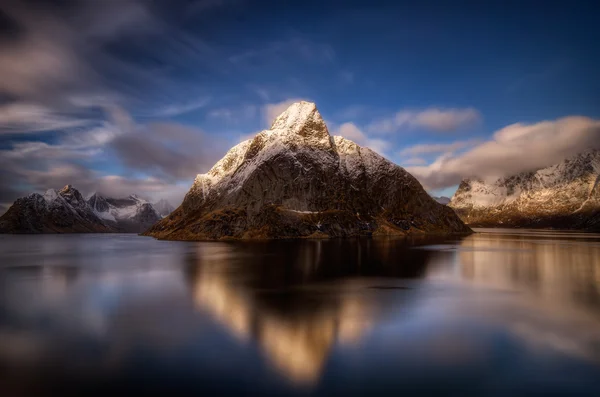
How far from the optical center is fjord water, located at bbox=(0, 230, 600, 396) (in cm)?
1998

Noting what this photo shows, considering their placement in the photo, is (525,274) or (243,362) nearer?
(243,362)

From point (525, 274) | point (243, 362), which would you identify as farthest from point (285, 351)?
point (525, 274)

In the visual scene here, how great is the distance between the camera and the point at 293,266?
70.7 metres

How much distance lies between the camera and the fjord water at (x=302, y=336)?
20.0 m

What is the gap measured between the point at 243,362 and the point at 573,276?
58571 millimetres

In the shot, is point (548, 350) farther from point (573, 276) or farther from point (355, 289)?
point (573, 276)

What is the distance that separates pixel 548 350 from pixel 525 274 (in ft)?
134

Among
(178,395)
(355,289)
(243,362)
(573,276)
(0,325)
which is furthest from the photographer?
(573,276)

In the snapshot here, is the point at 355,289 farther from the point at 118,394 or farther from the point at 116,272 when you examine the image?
the point at 116,272

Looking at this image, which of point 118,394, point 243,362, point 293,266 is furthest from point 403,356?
point 293,266

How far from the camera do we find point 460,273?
201 ft

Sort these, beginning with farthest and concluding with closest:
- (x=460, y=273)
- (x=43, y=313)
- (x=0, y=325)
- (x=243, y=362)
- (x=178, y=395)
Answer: (x=460, y=273) < (x=43, y=313) < (x=0, y=325) < (x=243, y=362) < (x=178, y=395)

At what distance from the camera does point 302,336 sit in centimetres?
2747

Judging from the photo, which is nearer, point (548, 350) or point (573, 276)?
point (548, 350)
